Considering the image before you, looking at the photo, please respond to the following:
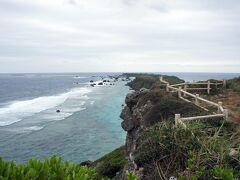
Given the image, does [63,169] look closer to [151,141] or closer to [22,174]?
[22,174]

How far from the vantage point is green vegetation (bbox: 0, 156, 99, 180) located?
13.0ft

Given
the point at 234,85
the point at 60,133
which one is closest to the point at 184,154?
the point at 234,85

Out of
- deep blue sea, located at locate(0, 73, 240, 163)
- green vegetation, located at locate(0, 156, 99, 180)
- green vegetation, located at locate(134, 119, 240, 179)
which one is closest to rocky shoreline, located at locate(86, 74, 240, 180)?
green vegetation, located at locate(134, 119, 240, 179)

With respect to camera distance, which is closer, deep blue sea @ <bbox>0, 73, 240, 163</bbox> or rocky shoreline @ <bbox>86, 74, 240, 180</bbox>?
rocky shoreline @ <bbox>86, 74, 240, 180</bbox>

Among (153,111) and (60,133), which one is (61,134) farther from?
(153,111)

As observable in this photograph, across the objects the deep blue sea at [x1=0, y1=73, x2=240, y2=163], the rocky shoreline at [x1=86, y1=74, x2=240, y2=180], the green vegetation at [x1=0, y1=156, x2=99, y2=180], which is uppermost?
the green vegetation at [x1=0, y1=156, x2=99, y2=180]

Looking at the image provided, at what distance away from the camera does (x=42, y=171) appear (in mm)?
4148

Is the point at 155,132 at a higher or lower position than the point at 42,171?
lower

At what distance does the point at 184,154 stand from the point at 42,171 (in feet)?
14.5

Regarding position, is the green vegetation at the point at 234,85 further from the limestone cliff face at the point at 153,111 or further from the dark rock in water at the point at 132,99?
the dark rock in water at the point at 132,99

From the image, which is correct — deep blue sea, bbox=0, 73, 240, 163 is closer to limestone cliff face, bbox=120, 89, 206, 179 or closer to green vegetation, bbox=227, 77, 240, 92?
limestone cliff face, bbox=120, 89, 206, 179

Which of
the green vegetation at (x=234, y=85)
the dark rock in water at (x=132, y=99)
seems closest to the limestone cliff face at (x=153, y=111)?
the dark rock in water at (x=132, y=99)

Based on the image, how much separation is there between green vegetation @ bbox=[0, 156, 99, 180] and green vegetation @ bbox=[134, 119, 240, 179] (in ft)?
9.07

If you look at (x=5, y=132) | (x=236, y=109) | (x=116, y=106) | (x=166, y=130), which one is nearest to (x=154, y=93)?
(x=236, y=109)
